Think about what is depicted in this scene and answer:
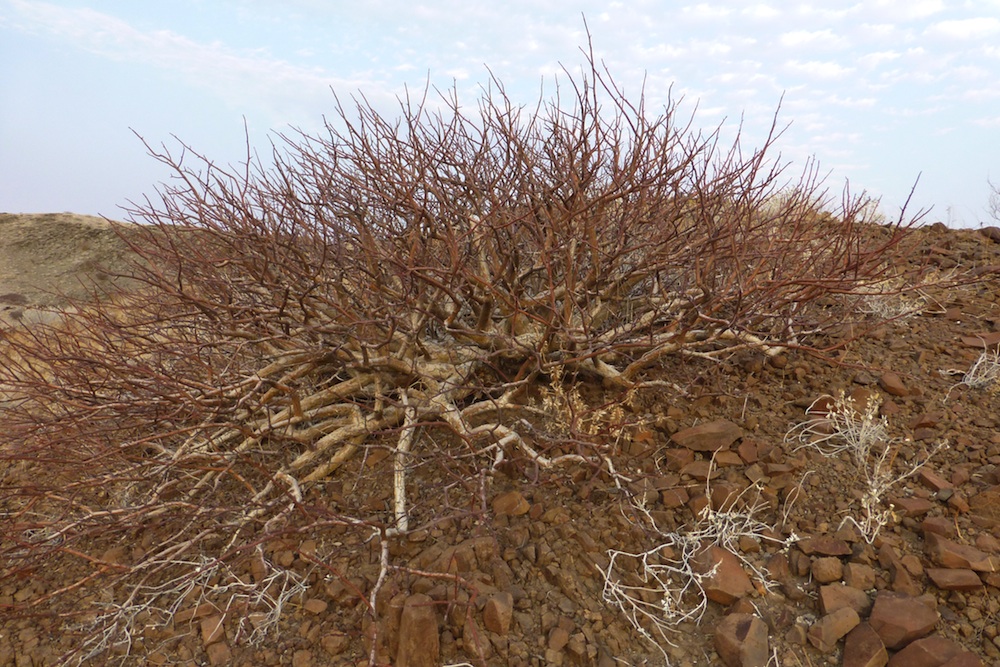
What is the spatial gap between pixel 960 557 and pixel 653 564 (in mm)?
1089

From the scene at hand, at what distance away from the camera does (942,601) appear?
2250 mm

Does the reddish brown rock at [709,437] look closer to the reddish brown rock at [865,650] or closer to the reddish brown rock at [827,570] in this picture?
the reddish brown rock at [827,570]

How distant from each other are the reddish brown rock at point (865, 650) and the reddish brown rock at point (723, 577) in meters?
0.35

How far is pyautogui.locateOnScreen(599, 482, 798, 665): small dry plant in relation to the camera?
89.7 inches

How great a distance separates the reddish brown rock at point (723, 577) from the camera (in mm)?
2320

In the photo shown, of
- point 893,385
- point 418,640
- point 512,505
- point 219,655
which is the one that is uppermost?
point 893,385

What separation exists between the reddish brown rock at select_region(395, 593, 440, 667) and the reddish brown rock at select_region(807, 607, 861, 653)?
1.28 meters

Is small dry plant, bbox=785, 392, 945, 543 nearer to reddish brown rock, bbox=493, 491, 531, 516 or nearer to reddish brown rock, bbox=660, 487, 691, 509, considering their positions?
reddish brown rock, bbox=660, 487, 691, 509

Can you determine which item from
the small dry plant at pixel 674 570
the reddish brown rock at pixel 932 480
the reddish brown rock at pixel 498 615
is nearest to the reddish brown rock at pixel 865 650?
the small dry plant at pixel 674 570

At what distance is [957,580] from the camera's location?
7.39ft

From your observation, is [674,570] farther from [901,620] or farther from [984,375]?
[984,375]

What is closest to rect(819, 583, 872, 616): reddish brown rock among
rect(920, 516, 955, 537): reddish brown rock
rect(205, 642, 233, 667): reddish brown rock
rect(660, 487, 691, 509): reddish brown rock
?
rect(920, 516, 955, 537): reddish brown rock

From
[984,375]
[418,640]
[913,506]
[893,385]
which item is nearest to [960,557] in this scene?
[913,506]

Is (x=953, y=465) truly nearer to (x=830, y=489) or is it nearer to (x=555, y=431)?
(x=830, y=489)
